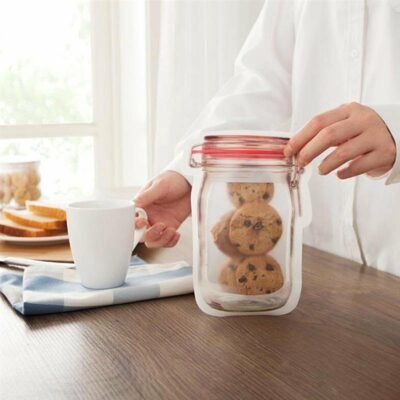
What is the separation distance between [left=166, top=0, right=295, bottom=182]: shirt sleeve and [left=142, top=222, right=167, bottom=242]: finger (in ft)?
1.10

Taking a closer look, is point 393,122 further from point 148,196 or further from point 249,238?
point 148,196

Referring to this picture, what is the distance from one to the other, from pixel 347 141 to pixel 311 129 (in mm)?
51

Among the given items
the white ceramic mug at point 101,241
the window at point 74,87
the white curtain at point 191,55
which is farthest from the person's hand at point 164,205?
the window at point 74,87

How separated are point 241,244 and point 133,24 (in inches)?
82.4

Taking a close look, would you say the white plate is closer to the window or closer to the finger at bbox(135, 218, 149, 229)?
the finger at bbox(135, 218, 149, 229)

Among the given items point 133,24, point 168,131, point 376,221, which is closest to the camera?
point 376,221

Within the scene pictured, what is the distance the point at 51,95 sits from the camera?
2.71 meters

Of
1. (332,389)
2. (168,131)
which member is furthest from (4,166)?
(332,389)

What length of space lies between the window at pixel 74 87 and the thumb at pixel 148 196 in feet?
5.39

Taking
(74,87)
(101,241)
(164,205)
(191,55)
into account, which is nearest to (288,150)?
(101,241)

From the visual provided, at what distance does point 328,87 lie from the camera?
127 cm

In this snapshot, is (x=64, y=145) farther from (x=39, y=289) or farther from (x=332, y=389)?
(x=332, y=389)

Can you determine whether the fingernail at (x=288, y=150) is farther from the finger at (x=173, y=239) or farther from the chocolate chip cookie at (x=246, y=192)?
the finger at (x=173, y=239)

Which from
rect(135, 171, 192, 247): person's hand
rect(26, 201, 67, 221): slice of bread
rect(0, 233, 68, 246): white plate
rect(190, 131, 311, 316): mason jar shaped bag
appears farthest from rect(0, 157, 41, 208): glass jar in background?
rect(190, 131, 311, 316): mason jar shaped bag
